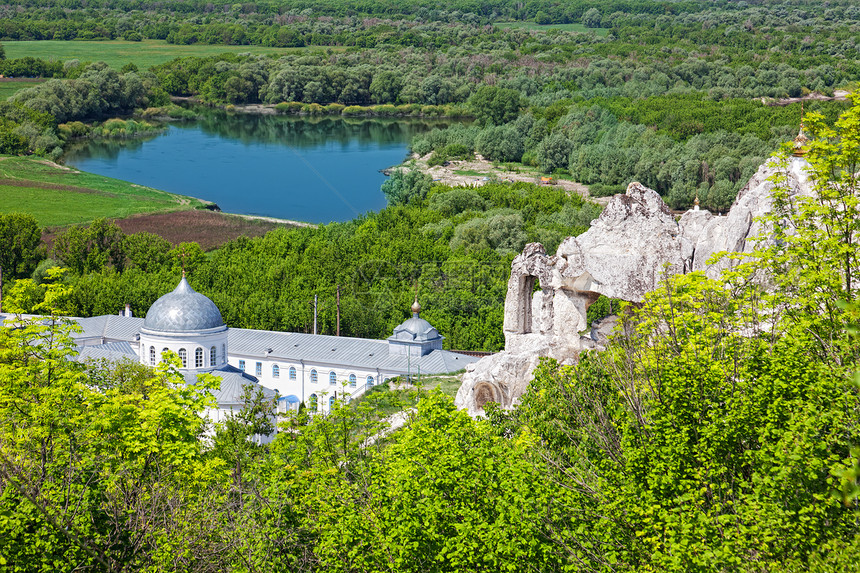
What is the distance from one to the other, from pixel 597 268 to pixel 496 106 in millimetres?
107219

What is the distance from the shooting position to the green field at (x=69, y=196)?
88125mm

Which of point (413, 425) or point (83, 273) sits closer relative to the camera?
point (413, 425)

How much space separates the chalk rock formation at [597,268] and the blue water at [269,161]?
199 feet

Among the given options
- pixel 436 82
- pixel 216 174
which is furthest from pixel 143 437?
pixel 436 82

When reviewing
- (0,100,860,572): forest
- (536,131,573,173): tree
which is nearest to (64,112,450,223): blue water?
(536,131,573,173): tree

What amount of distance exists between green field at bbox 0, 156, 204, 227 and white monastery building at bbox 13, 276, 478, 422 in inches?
1331

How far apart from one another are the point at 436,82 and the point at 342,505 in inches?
5648

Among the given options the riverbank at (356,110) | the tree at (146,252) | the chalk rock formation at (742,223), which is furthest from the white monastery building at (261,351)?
the riverbank at (356,110)

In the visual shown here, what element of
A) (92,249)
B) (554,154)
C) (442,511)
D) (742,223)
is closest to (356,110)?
(554,154)

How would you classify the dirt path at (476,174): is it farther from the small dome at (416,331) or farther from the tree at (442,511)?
the tree at (442,511)

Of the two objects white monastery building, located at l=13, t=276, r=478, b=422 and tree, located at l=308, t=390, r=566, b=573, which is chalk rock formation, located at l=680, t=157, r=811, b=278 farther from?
white monastery building, located at l=13, t=276, r=478, b=422

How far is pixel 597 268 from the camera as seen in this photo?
26875 mm

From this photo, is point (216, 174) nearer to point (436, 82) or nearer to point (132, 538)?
point (436, 82)

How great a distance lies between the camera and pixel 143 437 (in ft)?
63.8
